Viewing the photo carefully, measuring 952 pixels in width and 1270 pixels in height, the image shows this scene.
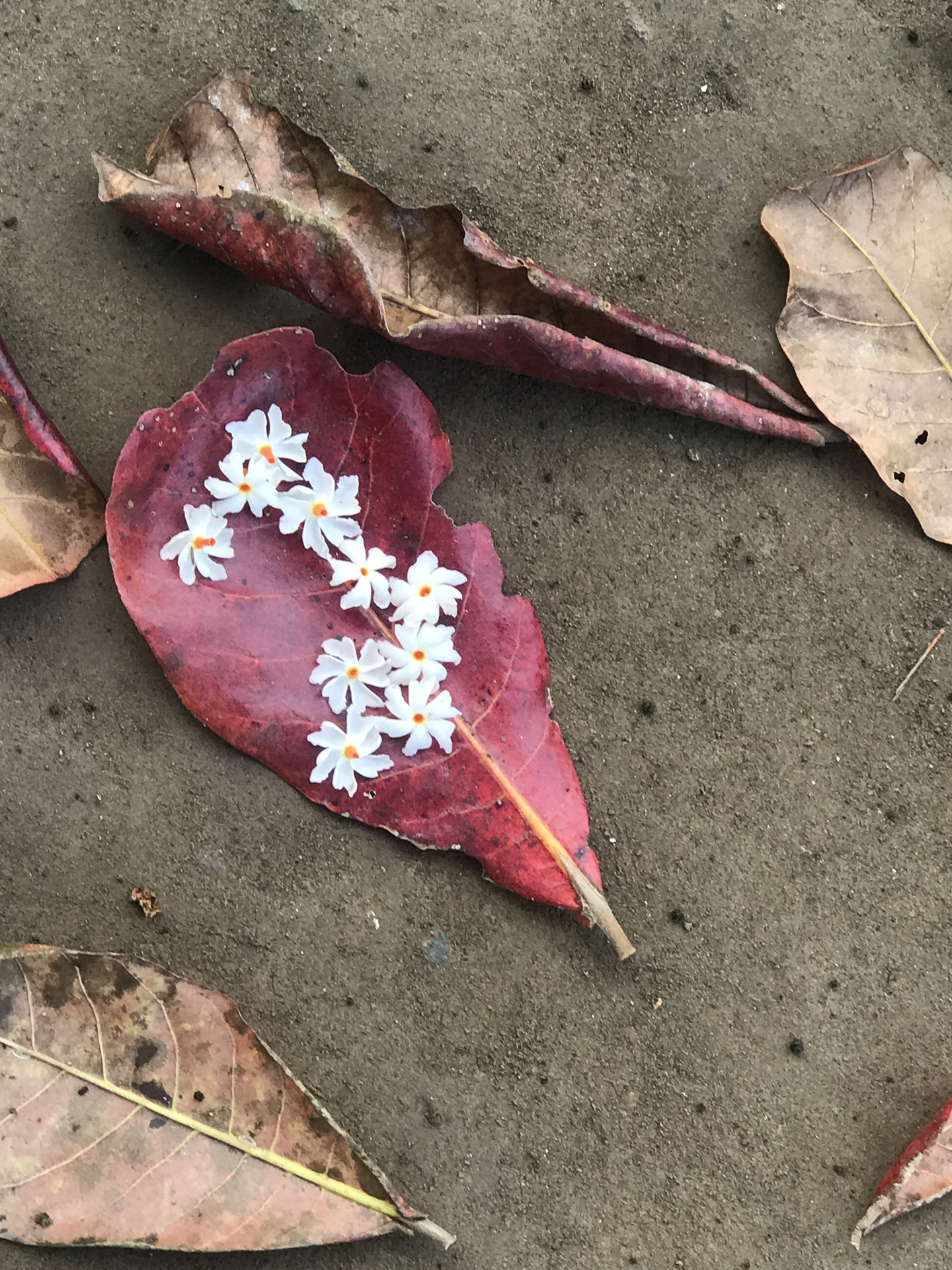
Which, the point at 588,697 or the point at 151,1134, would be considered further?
the point at 588,697

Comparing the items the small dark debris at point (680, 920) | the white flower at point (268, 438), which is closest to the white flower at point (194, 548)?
the white flower at point (268, 438)

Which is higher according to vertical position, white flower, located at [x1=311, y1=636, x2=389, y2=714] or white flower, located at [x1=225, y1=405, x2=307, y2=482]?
white flower, located at [x1=225, y1=405, x2=307, y2=482]

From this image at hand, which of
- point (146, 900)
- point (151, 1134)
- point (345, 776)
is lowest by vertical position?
point (151, 1134)

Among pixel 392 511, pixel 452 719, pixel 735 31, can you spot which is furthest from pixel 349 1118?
pixel 735 31

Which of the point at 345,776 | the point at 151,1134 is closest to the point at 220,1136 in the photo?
the point at 151,1134

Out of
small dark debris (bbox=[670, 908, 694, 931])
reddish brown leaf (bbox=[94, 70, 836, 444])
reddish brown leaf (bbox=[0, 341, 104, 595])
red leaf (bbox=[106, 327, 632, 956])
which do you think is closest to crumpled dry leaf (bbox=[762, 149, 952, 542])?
reddish brown leaf (bbox=[94, 70, 836, 444])

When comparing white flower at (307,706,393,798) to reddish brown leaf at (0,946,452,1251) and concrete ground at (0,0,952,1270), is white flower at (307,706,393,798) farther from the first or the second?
reddish brown leaf at (0,946,452,1251)

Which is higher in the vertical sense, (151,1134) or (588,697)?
(588,697)

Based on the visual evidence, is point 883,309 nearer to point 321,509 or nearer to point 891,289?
point 891,289
